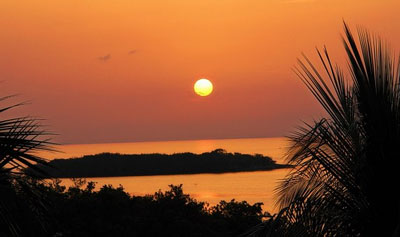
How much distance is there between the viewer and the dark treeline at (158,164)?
112375 millimetres

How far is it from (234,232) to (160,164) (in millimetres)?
93916

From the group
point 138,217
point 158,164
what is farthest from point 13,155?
point 158,164

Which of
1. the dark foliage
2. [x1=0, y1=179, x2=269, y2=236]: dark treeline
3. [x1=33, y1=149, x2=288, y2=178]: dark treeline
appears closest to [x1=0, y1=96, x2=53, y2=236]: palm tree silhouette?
the dark foliage

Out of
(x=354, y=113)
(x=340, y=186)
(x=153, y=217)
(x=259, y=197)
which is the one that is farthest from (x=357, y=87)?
(x=259, y=197)

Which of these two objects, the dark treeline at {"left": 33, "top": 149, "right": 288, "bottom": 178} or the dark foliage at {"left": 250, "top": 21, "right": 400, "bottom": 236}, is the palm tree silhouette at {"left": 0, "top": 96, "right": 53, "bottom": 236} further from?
the dark treeline at {"left": 33, "top": 149, "right": 288, "bottom": 178}

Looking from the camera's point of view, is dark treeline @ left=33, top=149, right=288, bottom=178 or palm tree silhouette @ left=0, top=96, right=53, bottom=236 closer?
palm tree silhouette @ left=0, top=96, right=53, bottom=236

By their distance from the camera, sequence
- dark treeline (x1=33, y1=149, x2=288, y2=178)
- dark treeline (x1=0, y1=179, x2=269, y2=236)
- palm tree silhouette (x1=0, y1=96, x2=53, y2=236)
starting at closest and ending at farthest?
palm tree silhouette (x1=0, y1=96, x2=53, y2=236), dark treeline (x1=0, y1=179, x2=269, y2=236), dark treeline (x1=33, y1=149, x2=288, y2=178)

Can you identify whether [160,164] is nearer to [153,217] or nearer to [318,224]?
[153,217]

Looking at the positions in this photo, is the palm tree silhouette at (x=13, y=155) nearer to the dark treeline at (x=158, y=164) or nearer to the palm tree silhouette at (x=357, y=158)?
the palm tree silhouette at (x=357, y=158)

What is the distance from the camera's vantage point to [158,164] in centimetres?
11719

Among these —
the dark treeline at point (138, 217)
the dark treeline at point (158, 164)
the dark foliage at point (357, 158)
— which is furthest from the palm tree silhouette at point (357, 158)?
the dark treeline at point (158, 164)

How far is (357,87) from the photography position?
20.7 ft

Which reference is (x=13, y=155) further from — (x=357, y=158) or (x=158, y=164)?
(x=158, y=164)

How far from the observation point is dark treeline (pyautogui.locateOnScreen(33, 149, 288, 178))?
369ft
